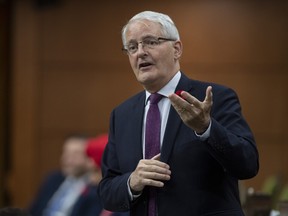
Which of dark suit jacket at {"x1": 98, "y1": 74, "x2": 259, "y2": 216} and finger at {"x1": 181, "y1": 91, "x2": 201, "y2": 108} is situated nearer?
finger at {"x1": 181, "y1": 91, "x2": 201, "y2": 108}

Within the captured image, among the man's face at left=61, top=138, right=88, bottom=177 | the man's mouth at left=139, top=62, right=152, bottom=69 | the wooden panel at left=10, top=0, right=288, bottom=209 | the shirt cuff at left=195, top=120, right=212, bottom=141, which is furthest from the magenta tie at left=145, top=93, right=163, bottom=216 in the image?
the wooden panel at left=10, top=0, right=288, bottom=209

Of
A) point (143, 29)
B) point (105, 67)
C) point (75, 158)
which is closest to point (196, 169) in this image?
point (143, 29)

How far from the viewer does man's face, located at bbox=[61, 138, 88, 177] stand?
612 cm

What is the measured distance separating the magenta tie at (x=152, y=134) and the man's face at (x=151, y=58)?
0.06 metres

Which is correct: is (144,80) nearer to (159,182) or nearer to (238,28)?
(159,182)

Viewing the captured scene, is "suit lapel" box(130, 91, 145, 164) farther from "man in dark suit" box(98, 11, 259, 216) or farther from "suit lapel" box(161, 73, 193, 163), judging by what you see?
"suit lapel" box(161, 73, 193, 163)

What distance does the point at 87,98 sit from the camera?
7625 millimetres

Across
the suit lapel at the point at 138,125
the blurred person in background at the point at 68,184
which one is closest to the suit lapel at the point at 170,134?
the suit lapel at the point at 138,125

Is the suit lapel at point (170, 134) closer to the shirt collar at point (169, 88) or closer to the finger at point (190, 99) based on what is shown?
the shirt collar at point (169, 88)

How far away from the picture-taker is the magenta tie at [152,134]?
2.86m

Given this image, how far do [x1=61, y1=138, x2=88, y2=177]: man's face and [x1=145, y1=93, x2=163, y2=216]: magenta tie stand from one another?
3.11m

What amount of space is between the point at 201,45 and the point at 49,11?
4.83 feet

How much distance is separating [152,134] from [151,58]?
0.90ft

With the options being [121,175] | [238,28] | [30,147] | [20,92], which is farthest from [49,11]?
[121,175]
